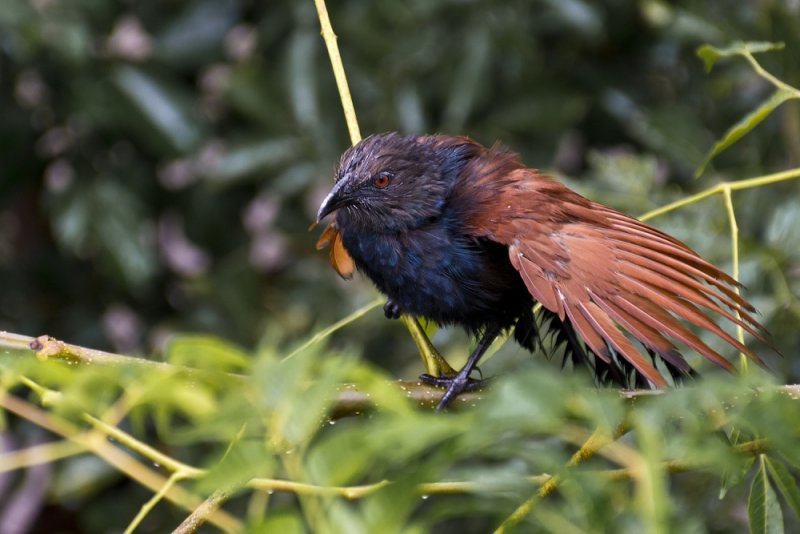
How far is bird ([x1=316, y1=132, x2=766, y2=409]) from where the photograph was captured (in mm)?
1121

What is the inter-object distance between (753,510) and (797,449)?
0.33m

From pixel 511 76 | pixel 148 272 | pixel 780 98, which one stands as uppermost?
pixel 780 98

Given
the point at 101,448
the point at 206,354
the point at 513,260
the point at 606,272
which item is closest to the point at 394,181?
the point at 513,260

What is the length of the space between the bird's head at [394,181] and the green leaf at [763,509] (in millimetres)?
775

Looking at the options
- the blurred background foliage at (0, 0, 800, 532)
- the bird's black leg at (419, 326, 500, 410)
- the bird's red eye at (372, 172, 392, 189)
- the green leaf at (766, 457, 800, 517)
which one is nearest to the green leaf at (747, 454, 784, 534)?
the green leaf at (766, 457, 800, 517)

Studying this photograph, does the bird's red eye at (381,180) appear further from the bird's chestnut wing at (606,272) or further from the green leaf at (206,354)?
the green leaf at (206,354)

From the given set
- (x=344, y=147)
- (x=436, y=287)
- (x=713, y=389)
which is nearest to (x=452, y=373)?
(x=436, y=287)

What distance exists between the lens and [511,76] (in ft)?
8.49

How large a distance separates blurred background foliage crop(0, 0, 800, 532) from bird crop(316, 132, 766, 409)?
53 centimetres

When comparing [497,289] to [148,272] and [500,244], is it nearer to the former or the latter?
[500,244]

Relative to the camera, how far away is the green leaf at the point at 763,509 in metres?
0.85

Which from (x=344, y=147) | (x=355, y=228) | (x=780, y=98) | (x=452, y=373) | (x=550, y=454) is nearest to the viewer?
(x=550, y=454)

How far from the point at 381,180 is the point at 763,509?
932mm

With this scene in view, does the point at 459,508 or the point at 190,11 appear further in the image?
the point at 190,11
